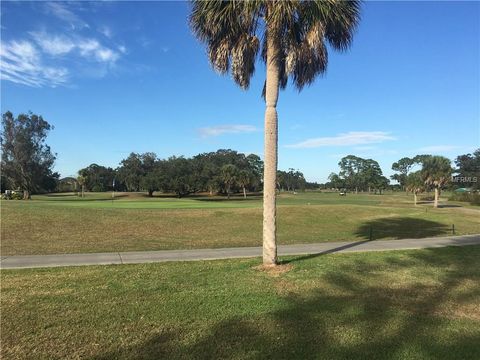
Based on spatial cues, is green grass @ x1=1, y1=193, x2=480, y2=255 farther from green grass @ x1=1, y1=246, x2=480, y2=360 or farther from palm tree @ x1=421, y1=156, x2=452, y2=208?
palm tree @ x1=421, y1=156, x2=452, y2=208

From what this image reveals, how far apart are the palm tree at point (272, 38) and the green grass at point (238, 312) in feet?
7.60

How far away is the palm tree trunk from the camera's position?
10391 mm

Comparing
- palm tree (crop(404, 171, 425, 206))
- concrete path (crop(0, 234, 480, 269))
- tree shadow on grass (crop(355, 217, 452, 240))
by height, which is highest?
palm tree (crop(404, 171, 425, 206))

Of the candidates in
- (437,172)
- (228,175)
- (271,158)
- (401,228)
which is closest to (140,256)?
(271,158)

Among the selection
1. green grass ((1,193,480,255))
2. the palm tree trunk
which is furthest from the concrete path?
the palm tree trunk

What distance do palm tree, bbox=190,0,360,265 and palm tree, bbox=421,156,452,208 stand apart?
184ft

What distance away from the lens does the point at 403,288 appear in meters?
8.57

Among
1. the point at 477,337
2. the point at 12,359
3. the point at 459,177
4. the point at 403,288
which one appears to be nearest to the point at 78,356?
the point at 12,359

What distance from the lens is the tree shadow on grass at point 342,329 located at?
512 cm

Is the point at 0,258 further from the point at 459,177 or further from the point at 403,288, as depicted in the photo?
the point at 459,177

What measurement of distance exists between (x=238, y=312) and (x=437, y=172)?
201 ft

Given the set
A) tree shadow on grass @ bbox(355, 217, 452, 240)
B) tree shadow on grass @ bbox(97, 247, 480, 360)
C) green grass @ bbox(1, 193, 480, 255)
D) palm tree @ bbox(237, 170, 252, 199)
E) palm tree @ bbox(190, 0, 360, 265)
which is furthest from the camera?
palm tree @ bbox(237, 170, 252, 199)

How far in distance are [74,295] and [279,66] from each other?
6.97 meters

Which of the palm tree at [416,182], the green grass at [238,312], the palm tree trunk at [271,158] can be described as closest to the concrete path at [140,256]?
the green grass at [238,312]
